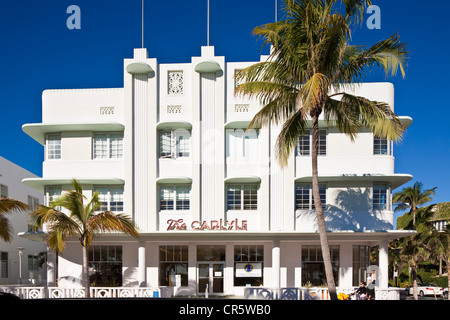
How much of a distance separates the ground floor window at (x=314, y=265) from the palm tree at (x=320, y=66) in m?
8.19

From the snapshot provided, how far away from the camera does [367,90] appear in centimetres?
2380

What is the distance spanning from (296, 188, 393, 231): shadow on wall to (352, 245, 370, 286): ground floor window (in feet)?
7.06

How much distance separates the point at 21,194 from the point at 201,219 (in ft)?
70.0

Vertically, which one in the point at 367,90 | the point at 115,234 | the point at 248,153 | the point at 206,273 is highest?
the point at 367,90

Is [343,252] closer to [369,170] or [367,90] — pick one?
[369,170]

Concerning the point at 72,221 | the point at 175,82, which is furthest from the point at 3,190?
the point at 175,82

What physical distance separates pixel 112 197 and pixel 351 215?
14.5 metres

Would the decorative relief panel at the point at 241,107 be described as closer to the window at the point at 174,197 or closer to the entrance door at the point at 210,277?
the window at the point at 174,197

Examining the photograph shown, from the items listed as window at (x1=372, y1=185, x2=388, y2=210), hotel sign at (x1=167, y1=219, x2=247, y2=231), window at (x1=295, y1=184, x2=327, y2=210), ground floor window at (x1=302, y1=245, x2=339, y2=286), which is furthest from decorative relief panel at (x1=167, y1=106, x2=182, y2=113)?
window at (x1=372, y1=185, x2=388, y2=210)

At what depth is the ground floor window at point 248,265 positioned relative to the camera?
24.0 metres

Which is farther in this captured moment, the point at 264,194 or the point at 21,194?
the point at 21,194

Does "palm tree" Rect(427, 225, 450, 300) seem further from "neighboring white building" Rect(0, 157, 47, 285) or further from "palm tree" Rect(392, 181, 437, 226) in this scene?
"neighboring white building" Rect(0, 157, 47, 285)

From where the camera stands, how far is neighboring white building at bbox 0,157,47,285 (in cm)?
3231
